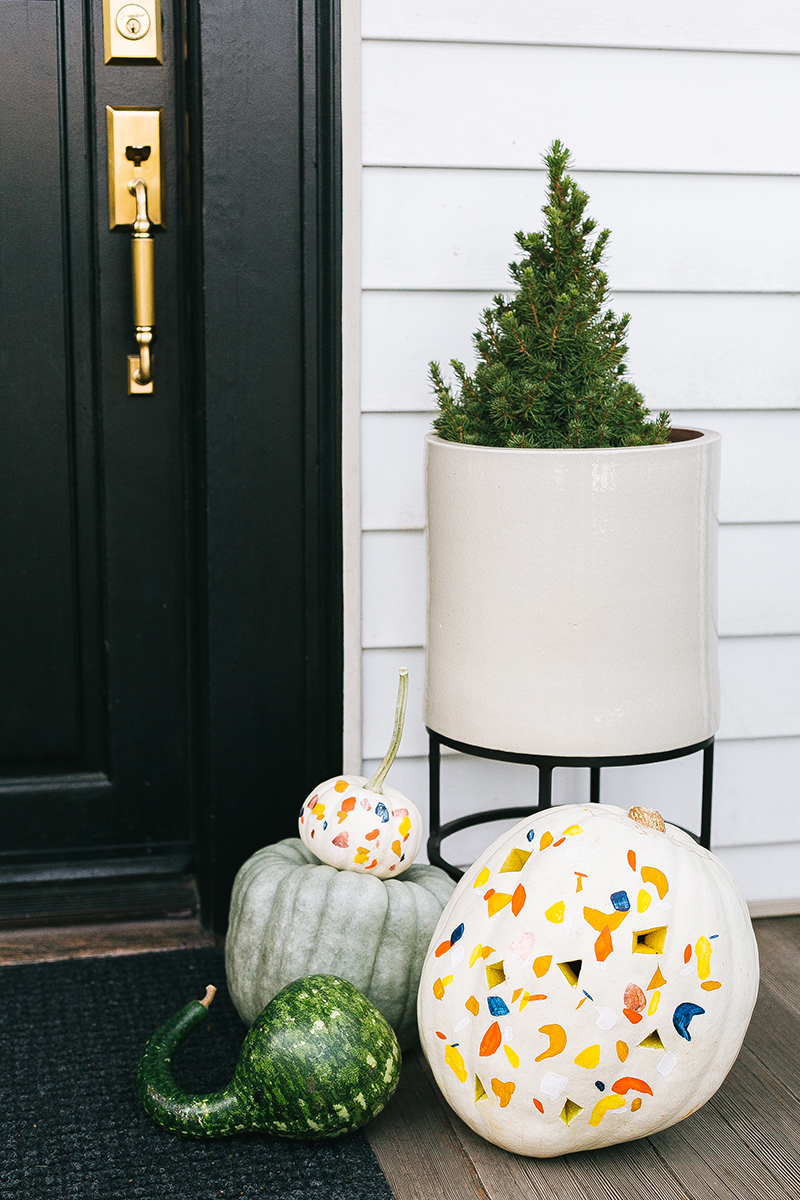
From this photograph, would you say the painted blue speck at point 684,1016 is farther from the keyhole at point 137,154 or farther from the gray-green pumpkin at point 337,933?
the keyhole at point 137,154

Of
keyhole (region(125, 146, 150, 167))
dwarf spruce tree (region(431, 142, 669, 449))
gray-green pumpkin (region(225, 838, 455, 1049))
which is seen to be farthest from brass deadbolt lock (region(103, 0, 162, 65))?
gray-green pumpkin (region(225, 838, 455, 1049))

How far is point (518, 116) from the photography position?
1.73m

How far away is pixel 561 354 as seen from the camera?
145 centimetres

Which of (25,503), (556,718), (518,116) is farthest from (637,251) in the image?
(25,503)

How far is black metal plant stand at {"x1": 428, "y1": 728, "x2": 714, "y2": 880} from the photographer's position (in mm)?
1491

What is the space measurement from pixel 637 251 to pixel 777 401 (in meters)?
0.34

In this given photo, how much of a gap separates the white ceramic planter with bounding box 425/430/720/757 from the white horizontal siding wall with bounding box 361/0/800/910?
329 millimetres

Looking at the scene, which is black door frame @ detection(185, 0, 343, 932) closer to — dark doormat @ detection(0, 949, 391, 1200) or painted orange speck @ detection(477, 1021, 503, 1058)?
dark doormat @ detection(0, 949, 391, 1200)

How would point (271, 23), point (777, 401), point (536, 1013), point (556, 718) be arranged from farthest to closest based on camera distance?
point (777, 401) → point (271, 23) → point (556, 718) → point (536, 1013)

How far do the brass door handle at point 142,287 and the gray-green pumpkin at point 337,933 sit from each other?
0.82 metres

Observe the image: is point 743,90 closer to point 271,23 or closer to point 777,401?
point 777,401

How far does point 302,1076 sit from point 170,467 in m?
1.00

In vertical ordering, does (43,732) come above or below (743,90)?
below

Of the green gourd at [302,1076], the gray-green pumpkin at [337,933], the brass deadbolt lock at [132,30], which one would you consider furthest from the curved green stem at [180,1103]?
the brass deadbolt lock at [132,30]
